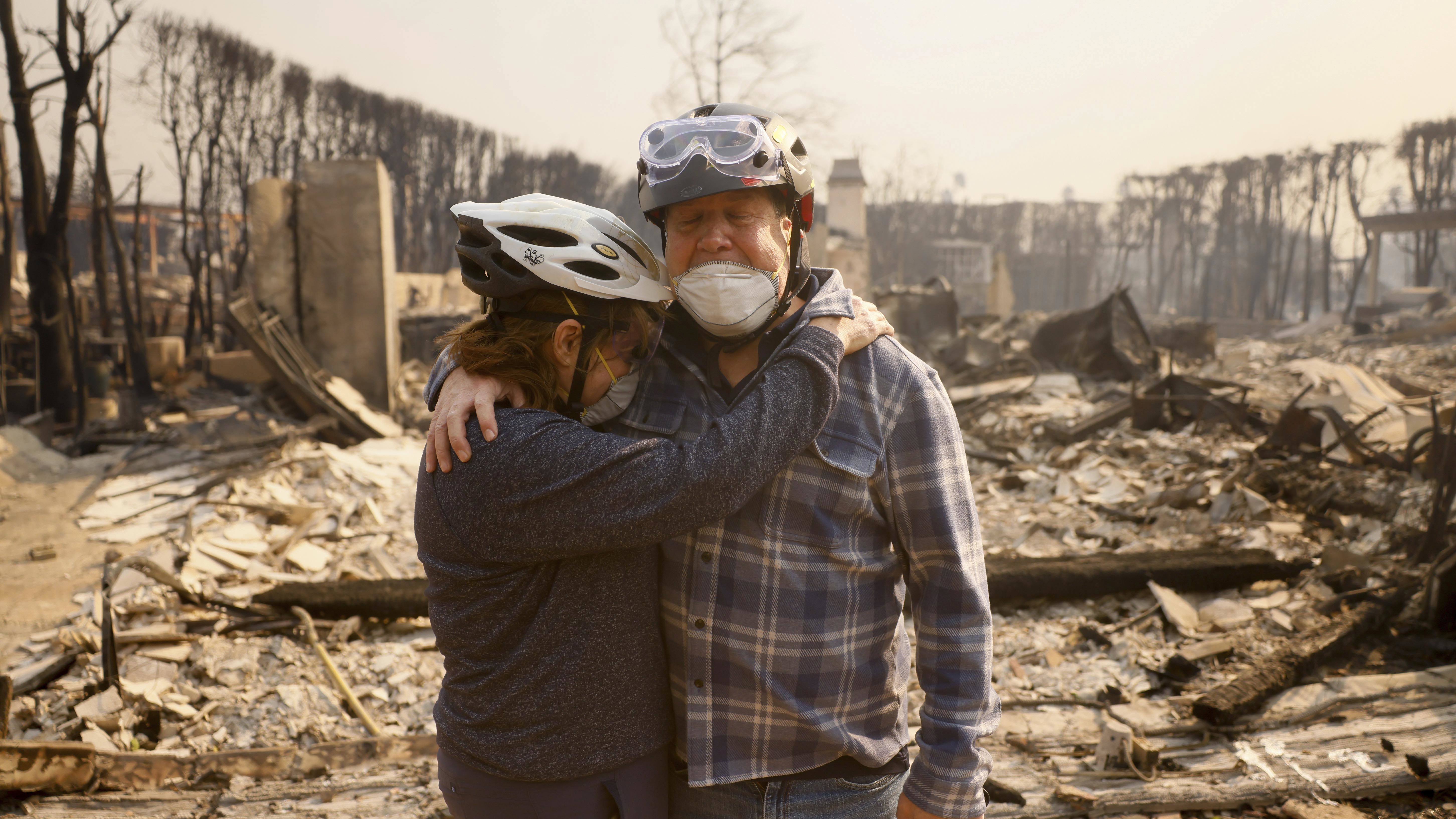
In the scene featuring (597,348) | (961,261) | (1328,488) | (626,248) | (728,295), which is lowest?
(1328,488)

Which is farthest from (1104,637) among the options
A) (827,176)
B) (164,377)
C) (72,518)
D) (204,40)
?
(827,176)

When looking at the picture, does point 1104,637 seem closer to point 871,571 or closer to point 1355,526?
point 1355,526

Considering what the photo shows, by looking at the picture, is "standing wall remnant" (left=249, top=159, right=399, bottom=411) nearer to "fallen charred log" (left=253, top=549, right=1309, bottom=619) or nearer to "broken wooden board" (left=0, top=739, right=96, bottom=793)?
"fallen charred log" (left=253, top=549, right=1309, bottom=619)

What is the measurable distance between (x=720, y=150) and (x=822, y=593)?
1032 mm

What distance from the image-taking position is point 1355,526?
7.40 metres

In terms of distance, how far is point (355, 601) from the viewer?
603cm

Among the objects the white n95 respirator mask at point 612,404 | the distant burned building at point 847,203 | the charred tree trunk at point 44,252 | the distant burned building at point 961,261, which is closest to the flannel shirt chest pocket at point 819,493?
the white n95 respirator mask at point 612,404

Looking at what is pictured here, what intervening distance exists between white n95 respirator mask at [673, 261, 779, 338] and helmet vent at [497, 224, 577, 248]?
286mm

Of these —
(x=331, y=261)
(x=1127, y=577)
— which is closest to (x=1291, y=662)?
(x=1127, y=577)

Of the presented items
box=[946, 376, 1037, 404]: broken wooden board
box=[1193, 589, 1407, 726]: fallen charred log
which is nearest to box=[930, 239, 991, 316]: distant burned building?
box=[946, 376, 1037, 404]: broken wooden board

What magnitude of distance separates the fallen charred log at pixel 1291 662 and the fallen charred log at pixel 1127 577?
0.64m

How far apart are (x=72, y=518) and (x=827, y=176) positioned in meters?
31.2

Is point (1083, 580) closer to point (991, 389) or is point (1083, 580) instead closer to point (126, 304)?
point (991, 389)

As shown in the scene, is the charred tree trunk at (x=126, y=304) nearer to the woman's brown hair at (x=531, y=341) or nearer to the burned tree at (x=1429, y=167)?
the woman's brown hair at (x=531, y=341)
